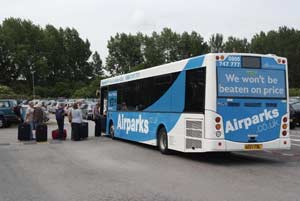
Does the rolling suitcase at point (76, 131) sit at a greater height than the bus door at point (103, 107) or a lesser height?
lesser

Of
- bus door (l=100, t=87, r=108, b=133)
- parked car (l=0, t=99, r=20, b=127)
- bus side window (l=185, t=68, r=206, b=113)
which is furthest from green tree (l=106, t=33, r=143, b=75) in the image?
bus side window (l=185, t=68, r=206, b=113)

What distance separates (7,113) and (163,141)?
17.2 metres

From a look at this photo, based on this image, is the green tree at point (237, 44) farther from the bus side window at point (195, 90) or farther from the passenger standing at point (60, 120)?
the bus side window at point (195, 90)

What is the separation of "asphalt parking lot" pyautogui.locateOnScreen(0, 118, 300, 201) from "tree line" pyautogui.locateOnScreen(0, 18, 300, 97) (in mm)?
71297

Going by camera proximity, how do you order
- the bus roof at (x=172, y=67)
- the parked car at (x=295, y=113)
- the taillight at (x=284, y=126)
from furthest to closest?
the parked car at (x=295, y=113) < the taillight at (x=284, y=126) < the bus roof at (x=172, y=67)

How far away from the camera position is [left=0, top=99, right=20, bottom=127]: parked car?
92.4 feet

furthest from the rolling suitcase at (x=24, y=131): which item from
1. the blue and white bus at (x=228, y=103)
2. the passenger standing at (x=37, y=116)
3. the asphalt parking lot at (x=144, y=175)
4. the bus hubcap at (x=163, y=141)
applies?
the blue and white bus at (x=228, y=103)

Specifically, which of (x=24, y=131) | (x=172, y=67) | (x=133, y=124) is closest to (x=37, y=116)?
(x=24, y=131)

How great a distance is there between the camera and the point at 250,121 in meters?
11.7

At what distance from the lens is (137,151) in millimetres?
15086

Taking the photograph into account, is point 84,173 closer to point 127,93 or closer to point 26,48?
point 127,93

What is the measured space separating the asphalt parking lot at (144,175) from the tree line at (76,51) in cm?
7130

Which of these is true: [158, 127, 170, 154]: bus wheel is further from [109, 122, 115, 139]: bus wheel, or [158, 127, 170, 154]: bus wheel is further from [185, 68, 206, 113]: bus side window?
[109, 122, 115, 139]: bus wheel

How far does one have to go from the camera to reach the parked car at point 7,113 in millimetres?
28172
